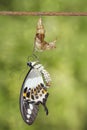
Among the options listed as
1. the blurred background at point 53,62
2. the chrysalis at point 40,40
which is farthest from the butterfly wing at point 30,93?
the blurred background at point 53,62

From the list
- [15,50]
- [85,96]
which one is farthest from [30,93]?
[85,96]

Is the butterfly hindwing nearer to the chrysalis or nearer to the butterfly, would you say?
the butterfly

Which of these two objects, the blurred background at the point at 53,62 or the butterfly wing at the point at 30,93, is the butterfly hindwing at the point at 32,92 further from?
the blurred background at the point at 53,62

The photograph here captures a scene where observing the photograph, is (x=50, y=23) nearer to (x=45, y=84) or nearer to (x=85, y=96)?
(x=85, y=96)

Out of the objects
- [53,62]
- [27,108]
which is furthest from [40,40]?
[53,62]

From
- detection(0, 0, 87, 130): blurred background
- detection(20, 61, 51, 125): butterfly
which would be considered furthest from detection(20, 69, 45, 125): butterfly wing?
detection(0, 0, 87, 130): blurred background
